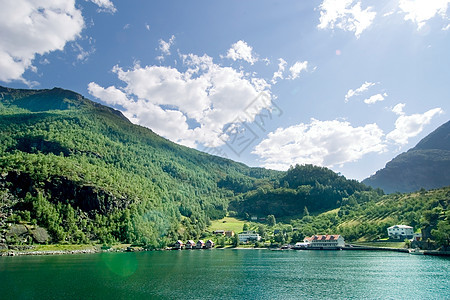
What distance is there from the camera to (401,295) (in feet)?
155

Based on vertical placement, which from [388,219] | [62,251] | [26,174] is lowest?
[62,251]

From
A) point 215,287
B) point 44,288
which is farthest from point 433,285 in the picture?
point 44,288

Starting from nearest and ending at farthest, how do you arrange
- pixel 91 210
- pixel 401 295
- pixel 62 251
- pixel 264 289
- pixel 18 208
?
pixel 401 295 < pixel 264 289 < pixel 62 251 < pixel 18 208 < pixel 91 210

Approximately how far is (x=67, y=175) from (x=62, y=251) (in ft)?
185

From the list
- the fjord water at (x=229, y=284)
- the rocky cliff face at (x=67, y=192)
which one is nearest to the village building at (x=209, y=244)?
the rocky cliff face at (x=67, y=192)

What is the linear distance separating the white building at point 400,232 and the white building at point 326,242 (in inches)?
918

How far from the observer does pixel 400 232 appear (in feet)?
493

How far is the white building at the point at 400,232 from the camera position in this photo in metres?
148

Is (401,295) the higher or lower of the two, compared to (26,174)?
lower

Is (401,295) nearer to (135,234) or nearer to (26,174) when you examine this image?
(135,234)

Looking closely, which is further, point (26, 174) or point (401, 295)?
point (26, 174)

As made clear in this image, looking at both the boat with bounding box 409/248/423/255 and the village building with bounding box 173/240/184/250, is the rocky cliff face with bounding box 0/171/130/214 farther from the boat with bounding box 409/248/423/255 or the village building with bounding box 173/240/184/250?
the boat with bounding box 409/248/423/255

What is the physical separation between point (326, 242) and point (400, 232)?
3522cm

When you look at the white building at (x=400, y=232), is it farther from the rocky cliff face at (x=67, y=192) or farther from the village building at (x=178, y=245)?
the rocky cliff face at (x=67, y=192)
